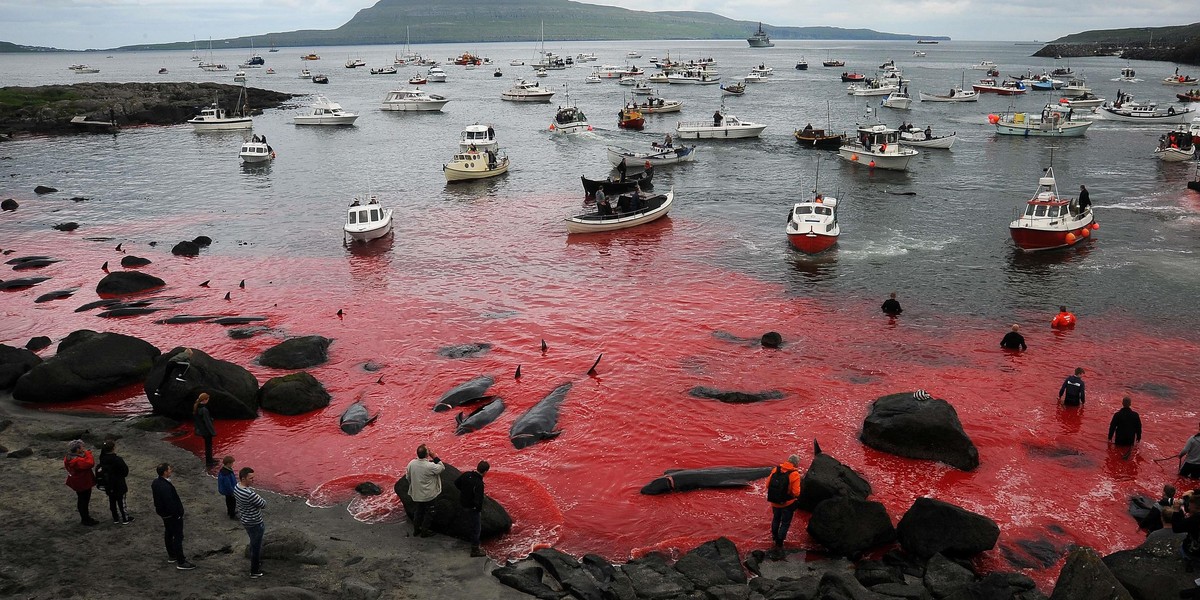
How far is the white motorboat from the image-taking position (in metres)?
46.8

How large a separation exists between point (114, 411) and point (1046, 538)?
25007 millimetres

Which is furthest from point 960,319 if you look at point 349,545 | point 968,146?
point 968,146

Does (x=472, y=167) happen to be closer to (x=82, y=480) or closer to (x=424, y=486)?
(x=424, y=486)

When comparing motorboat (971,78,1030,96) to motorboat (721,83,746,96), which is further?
motorboat (721,83,746,96)

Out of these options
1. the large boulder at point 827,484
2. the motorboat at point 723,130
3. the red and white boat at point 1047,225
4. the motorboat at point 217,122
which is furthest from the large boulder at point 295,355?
the motorboat at point 217,122

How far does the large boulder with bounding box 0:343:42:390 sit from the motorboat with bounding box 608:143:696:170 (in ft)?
145

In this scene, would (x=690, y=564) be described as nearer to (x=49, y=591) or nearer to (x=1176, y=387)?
(x=49, y=591)

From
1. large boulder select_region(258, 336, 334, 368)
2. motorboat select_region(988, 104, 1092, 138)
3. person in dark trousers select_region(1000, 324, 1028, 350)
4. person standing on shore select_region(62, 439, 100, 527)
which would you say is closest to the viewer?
person standing on shore select_region(62, 439, 100, 527)

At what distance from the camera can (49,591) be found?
12.9 meters

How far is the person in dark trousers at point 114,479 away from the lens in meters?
15.3

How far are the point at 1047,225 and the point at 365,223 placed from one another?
36.2 meters

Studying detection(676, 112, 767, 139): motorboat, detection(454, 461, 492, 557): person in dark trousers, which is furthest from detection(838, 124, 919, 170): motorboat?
detection(454, 461, 492, 557): person in dark trousers

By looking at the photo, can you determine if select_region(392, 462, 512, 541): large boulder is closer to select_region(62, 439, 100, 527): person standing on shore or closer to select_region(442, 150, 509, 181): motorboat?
select_region(62, 439, 100, 527): person standing on shore

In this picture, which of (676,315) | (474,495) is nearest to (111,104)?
(676,315)
